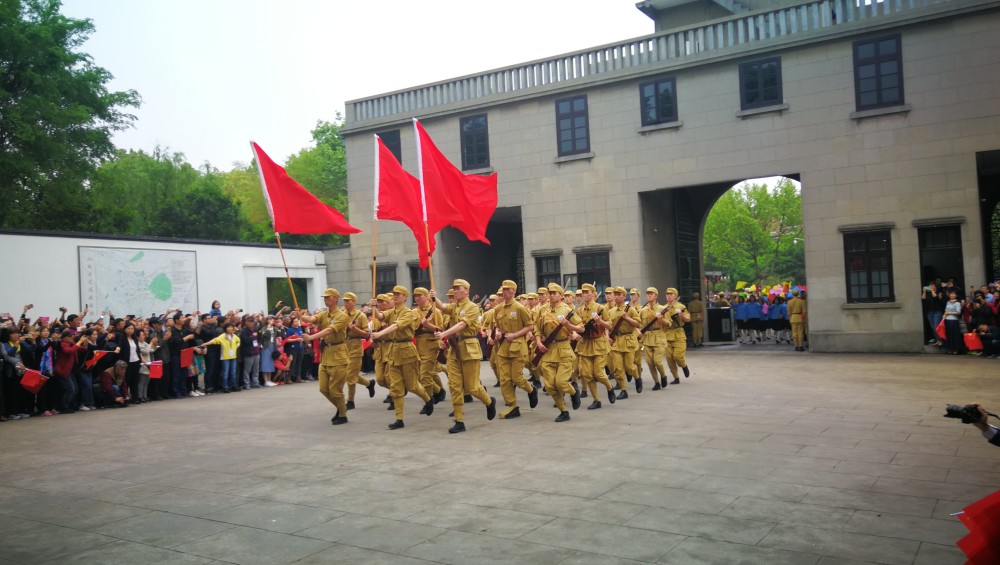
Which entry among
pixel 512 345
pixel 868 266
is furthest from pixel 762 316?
pixel 512 345

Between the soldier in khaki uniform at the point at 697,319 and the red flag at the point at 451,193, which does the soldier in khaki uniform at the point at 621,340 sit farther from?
the soldier in khaki uniform at the point at 697,319

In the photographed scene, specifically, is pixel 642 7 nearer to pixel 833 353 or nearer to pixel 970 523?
pixel 833 353

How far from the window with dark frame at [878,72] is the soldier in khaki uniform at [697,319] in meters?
7.93

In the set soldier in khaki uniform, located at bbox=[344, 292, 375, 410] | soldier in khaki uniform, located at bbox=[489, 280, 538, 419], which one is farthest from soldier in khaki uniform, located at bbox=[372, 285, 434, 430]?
soldier in khaki uniform, located at bbox=[489, 280, 538, 419]

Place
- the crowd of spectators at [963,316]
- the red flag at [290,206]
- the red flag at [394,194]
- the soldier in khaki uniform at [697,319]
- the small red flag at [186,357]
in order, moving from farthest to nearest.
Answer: the soldier in khaki uniform at [697,319], the crowd of spectators at [963,316], the small red flag at [186,357], the red flag at [394,194], the red flag at [290,206]

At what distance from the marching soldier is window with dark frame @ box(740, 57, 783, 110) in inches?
423

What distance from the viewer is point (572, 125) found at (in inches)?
968

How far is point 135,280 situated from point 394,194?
→ 1064 cm

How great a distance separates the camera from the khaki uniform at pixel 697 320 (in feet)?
82.6

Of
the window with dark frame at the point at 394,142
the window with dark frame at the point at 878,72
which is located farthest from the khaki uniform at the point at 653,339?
the window with dark frame at the point at 394,142

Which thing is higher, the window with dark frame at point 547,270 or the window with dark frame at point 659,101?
the window with dark frame at point 659,101

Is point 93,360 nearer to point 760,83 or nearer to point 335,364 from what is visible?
point 335,364

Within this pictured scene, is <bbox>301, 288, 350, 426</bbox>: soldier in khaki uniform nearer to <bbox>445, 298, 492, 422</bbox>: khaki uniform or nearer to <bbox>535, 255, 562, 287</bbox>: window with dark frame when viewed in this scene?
<bbox>445, 298, 492, 422</bbox>: khaki uniform

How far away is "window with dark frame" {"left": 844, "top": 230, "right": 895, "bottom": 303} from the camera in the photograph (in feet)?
66.4
